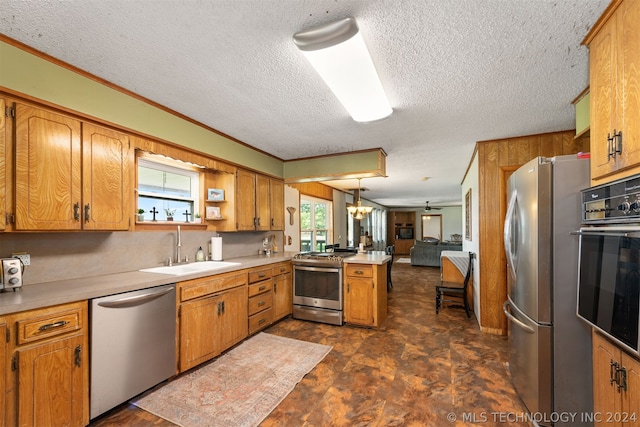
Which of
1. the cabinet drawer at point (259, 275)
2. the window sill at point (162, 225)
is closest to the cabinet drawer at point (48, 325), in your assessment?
the window sill at point (162, 225)

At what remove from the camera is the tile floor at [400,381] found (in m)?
1.82

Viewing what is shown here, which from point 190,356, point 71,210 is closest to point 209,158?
point 71,210

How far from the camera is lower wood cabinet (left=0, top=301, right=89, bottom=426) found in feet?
4.62

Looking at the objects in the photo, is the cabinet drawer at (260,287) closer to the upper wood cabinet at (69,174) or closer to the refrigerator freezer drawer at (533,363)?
the upper wood cabinet at (69,174)

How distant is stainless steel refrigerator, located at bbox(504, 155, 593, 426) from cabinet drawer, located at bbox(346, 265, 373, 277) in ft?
5.98

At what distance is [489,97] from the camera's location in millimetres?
2273

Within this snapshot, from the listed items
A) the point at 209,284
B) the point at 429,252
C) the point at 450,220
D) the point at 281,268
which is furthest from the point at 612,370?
the point at 450,220

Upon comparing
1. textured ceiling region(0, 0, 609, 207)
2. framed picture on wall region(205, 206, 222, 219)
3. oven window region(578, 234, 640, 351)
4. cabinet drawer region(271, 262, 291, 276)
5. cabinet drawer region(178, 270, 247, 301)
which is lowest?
cabinet drawer region(271, 262, 291, 276)

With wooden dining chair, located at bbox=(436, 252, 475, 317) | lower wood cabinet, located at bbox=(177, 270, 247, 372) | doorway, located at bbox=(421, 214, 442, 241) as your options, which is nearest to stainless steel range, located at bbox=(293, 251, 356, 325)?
lower wood cabinet, located at bbox=(177, 270, 247, 372)

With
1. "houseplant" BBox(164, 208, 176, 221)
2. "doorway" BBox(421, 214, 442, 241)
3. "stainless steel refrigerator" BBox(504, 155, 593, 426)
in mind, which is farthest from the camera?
"doorway" BBox(421, 214, 442, 241)

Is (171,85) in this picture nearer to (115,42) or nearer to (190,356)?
(115,42)

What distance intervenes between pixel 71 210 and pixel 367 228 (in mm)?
9330

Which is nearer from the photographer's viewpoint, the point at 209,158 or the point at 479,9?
the point at 479,9

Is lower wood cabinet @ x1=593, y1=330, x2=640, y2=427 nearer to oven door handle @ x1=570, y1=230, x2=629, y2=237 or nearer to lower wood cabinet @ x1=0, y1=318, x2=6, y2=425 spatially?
oven door handle @ x1=570, y1=230, x2=629, y2=237
